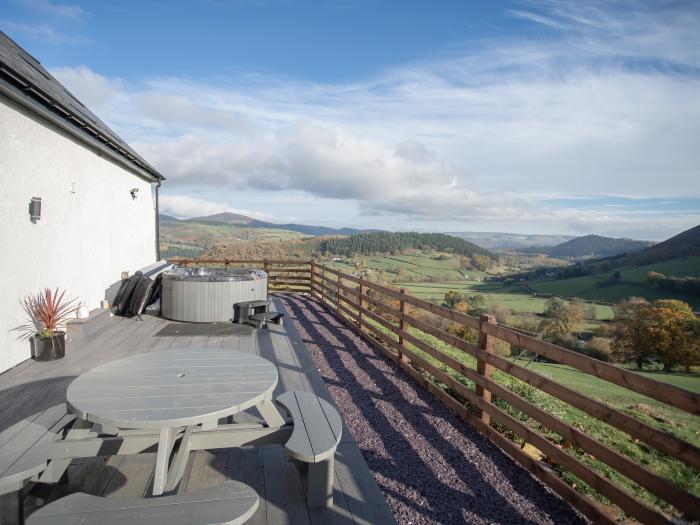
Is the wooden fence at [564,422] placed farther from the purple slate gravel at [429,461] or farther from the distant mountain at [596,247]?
the distant mountain at [596,247]

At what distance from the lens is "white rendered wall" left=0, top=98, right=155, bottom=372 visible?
410 centimetres

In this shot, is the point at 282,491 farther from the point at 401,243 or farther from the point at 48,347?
the point at 401,243

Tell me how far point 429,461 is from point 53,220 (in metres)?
5.46

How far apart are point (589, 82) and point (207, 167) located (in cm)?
4760

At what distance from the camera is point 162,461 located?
6.05 ft

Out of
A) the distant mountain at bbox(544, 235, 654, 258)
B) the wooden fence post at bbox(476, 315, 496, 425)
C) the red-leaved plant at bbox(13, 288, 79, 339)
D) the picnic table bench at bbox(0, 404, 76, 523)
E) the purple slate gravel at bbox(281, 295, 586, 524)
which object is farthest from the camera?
the distant mountain at bbox(544, 235, 654, 258)

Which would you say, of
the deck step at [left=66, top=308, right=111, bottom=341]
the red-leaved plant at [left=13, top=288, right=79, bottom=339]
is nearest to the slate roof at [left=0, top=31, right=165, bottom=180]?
the red-leaved plant at [left=13, top=288, right=79, bottom=339]

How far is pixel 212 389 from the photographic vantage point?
222cm

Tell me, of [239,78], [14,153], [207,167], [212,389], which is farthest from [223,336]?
[207,167]

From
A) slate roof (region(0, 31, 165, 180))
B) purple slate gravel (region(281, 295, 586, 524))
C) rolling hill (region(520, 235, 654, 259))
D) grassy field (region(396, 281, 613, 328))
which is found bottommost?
grassy field (region(396, 281, 613, 328))

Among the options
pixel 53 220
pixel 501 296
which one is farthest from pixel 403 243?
pixel 53 220

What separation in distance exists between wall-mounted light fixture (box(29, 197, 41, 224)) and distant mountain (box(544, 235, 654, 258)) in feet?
109

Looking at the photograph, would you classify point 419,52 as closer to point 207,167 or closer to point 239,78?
point 239,78

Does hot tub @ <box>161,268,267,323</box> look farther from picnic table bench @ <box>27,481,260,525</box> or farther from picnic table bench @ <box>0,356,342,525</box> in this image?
picnic table bench @ <box>27,481,260,525</box>
